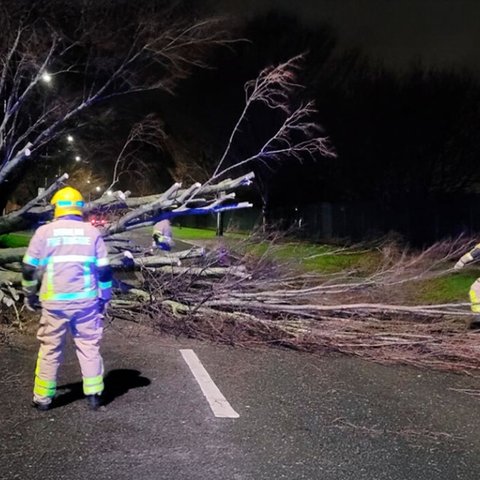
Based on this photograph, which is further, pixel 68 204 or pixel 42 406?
pixel 68 204

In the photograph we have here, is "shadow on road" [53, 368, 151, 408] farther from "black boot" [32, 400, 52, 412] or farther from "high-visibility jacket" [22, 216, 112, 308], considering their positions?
"high-visibility jacket" [22, 216, 112, 308]

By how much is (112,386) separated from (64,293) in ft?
3.75

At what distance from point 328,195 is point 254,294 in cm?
2516

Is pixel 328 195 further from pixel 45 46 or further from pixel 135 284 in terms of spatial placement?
pixel 135 284

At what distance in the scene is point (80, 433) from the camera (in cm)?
403

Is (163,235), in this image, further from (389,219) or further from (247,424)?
(389,219)

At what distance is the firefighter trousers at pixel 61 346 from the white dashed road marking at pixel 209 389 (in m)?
0.94

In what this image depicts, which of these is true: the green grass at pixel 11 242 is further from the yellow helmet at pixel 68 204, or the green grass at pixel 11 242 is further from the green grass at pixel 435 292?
the yellow helmet at pixel 68 204

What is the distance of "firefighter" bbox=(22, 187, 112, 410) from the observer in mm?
4383

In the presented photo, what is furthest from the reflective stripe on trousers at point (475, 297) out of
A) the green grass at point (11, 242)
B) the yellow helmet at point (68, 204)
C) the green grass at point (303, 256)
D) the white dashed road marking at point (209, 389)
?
the green grass at point (11, 242)

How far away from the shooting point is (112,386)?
199 inches

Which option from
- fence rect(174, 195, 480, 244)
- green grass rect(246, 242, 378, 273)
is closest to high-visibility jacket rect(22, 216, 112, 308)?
green grass rect(246, 242, 378, 273)

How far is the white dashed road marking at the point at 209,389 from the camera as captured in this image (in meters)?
4.49

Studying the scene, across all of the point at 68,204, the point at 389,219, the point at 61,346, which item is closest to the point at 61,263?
the point at 68,204
